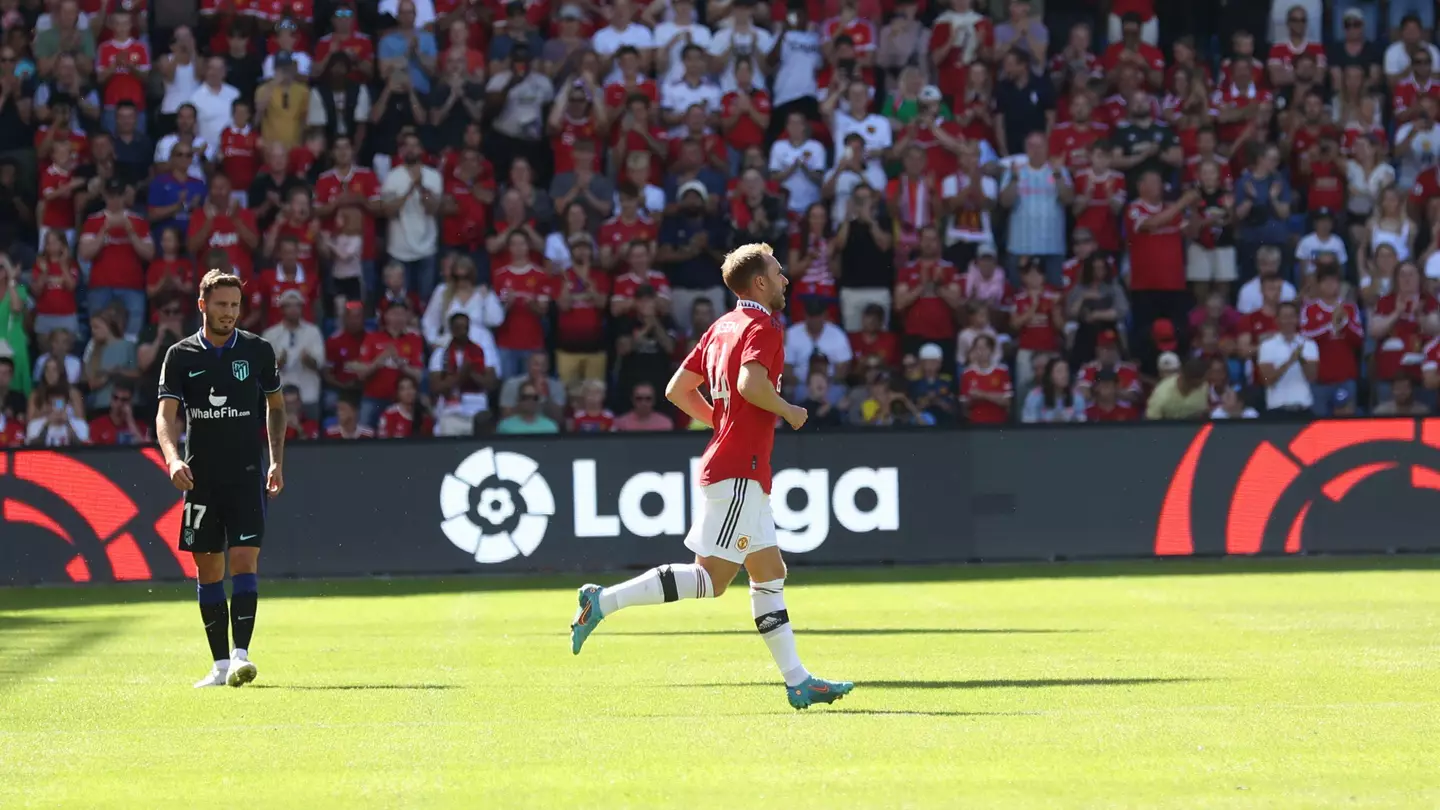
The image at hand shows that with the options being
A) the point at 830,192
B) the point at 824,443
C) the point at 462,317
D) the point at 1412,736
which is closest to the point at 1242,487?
the point at 824,443

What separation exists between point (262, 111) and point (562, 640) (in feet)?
37.5

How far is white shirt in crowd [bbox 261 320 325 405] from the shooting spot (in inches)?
832

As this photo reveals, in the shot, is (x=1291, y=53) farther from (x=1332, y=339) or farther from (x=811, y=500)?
(x=811, y=500)

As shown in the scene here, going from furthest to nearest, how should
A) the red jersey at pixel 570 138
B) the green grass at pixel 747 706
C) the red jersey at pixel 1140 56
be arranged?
1. the red jersey at pixel 1140 56
2. the red jersey at pixel 570 138
3. the green grass at pixel 747 706

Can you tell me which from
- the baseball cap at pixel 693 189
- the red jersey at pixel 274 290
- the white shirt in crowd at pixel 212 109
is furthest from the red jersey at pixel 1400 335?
the white shirt in crowd at pixel 212 109

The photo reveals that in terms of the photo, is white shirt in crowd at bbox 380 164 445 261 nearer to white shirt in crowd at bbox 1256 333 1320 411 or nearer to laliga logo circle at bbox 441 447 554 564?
laliga logo circle at bbox 441 447 554 564

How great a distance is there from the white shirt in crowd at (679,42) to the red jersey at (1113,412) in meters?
6.08

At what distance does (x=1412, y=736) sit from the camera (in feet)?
26.6

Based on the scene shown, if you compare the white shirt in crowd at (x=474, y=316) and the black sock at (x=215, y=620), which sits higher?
the white shirt in crowd at (x=474, y=316)

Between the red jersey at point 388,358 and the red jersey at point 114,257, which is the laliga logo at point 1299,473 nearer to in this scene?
the red jersey at point 388,358

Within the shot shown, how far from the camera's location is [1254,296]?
22.1 m

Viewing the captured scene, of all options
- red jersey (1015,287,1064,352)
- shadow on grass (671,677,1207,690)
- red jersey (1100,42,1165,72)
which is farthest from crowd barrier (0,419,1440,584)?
shadow on grass (671,677,1207,690)

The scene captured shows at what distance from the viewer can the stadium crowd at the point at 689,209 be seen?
21.1 metres

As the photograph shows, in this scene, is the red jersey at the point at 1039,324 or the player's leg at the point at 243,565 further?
the red jersey at the point at 1039,324
